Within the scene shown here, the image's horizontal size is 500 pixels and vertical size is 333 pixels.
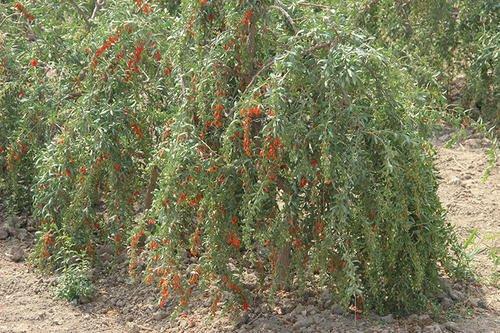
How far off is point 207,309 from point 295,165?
1.11 metres

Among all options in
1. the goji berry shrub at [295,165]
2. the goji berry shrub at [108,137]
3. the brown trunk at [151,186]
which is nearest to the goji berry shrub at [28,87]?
the goji berry shrub at [108,137]

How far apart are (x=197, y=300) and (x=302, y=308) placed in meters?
0.64

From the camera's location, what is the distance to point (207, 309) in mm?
5547

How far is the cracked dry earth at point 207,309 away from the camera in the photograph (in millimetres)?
5219

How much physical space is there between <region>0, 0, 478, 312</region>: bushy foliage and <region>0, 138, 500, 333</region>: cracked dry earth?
0.12 metres

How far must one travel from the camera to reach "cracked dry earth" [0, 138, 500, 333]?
17.1 ft

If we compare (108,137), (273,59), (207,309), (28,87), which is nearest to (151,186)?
(108,137)

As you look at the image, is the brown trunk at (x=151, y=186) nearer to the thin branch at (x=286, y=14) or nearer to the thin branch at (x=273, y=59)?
the thin branch at (x=273, y=59)

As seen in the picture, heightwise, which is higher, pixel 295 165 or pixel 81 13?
pixel 81 13

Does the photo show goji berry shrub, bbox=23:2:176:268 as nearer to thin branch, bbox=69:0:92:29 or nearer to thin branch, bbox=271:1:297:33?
thin branch, bbox=69:0:92:29

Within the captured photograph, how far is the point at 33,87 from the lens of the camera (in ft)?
20.9

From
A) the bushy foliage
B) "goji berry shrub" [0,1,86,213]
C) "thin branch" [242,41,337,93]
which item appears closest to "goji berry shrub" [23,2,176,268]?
the bushy foliage

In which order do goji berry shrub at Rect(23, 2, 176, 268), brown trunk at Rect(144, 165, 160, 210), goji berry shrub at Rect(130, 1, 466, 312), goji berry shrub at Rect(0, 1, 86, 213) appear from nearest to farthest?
goji berry shrub at Rect(130, 1, 466, 312) → goji berry shrub at Rect(23, 2, 176, 268) → brown trunk at Rect(144, 165, 160, 210) → goji berry shrub at Rect(0, 1, 86, 213)

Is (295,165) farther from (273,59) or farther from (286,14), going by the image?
(286,14)
